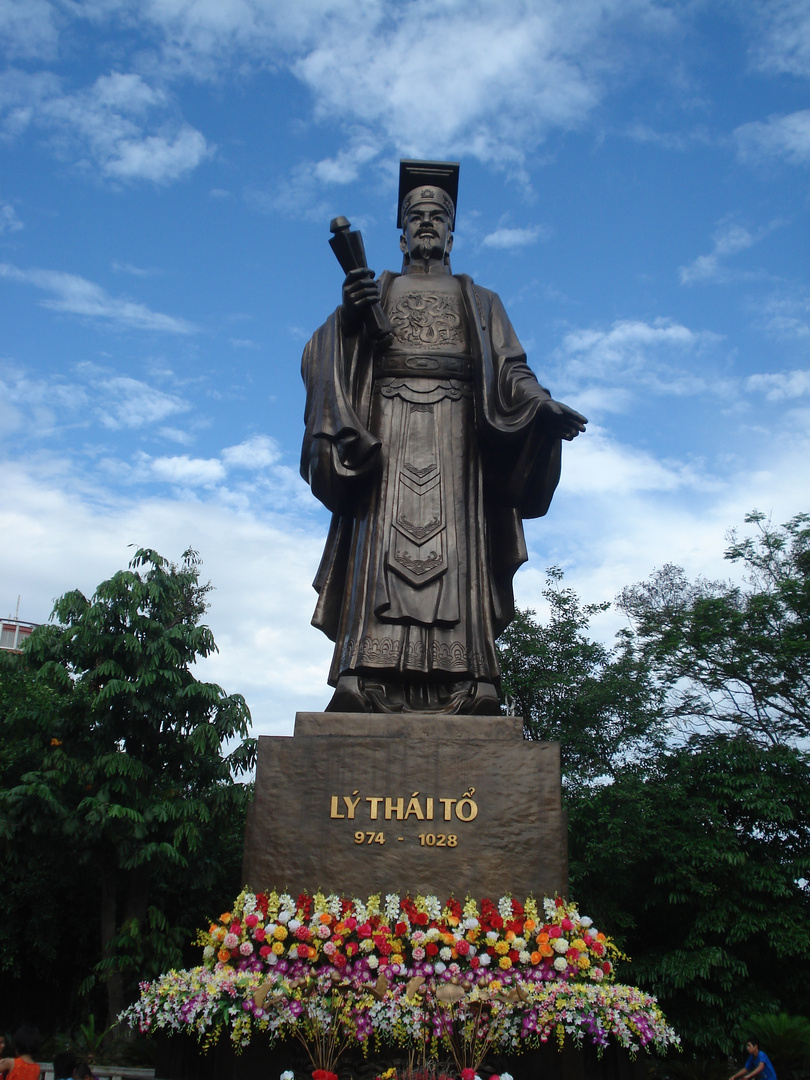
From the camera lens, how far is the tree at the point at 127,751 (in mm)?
14805

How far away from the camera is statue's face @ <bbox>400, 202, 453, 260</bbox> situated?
6742 millimetres

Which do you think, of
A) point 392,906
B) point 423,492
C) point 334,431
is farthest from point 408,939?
point 334,431

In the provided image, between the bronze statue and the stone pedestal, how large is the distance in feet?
1.22

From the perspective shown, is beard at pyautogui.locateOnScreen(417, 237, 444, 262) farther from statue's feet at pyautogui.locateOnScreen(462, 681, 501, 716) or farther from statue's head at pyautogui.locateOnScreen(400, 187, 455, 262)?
statue's feet at pyautogui.locateOnScreen(462, 681, 501, 716)

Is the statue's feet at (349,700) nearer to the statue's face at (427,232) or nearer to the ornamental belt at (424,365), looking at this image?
the ornamental belt at (424,365)

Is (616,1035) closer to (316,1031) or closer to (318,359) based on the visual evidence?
(316,1031)

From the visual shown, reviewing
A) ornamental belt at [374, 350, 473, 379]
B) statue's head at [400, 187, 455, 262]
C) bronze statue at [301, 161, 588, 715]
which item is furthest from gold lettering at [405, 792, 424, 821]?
statue's head at [400, 187, 455, 262]

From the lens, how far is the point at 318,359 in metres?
6.14

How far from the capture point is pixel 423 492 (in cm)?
575

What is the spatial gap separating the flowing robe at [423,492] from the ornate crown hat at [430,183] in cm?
107

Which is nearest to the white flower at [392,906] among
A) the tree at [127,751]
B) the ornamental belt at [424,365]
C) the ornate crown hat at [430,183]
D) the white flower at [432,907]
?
the white flower at [432,907]

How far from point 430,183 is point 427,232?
17.7 inches

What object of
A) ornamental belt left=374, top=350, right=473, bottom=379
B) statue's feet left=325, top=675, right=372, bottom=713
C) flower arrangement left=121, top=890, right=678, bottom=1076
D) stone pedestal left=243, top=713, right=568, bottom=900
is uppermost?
ornamental belt left=374, top=350, right=473, bottom=379

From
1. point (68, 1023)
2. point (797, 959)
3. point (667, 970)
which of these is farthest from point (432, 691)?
point (68, 1023)
